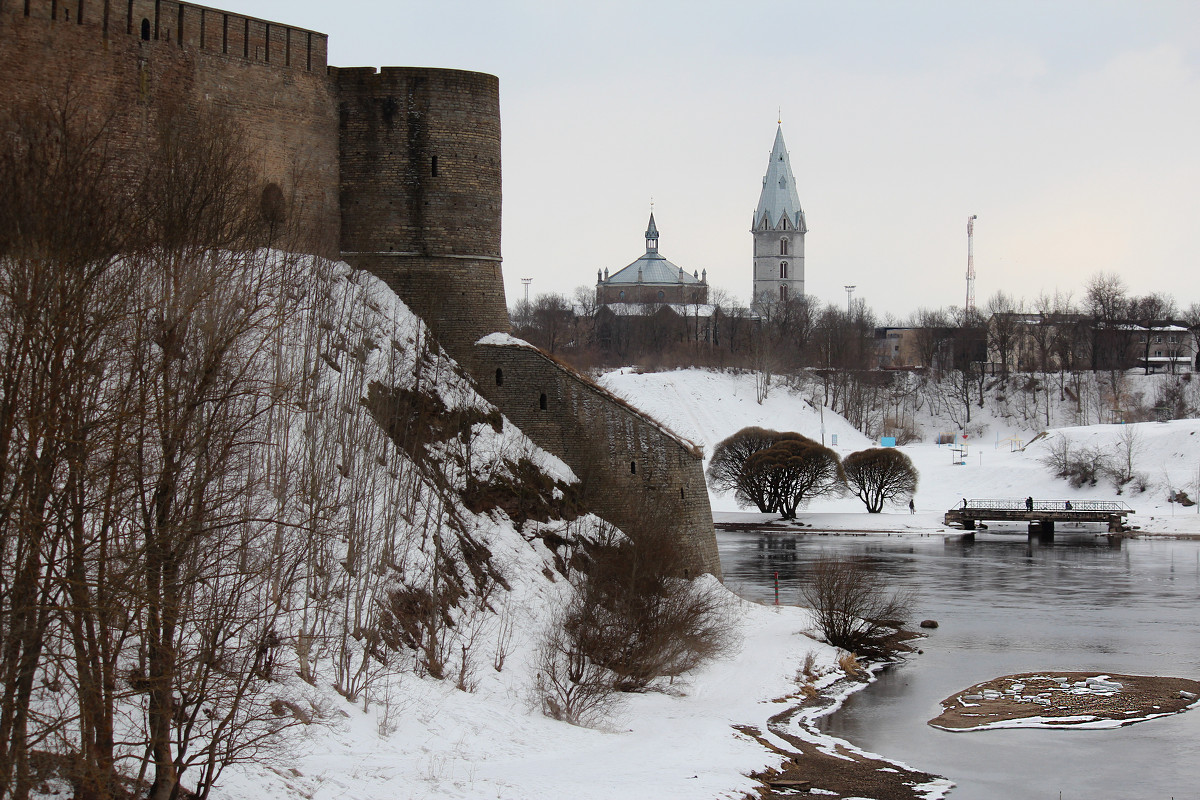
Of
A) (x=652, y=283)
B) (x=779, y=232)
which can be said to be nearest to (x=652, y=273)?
(x=652, y=283)

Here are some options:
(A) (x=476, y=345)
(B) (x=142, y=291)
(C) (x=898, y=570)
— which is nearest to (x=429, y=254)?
(A) (x=476, y=345)

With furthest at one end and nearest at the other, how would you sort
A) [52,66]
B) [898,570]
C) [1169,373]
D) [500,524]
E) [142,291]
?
[1169,373] → [898,570] → [500,524] → [52,66] → [142,291]

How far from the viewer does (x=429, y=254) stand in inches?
1277

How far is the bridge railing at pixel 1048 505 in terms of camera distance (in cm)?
6662

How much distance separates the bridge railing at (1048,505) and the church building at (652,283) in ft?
228

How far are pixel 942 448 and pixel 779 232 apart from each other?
77273mm

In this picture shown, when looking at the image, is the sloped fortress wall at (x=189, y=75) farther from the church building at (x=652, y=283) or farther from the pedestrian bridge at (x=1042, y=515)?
the church building at (x=652, y=283)

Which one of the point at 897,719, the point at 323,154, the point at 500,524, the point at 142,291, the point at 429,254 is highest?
the point at 323,154

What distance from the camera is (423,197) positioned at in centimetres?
3244

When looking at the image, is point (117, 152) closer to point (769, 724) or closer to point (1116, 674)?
point (769, 724)

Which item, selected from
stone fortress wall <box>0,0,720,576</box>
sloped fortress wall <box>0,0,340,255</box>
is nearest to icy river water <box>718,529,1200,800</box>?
stone fortress wall <box>0,0,720,576</box>

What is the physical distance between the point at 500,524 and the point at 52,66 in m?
→ 13.6

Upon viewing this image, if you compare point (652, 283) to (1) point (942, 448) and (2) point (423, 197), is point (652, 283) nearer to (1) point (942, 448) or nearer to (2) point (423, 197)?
(1) point (942, 448)

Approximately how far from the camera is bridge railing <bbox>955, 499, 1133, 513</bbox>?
66625 mm
